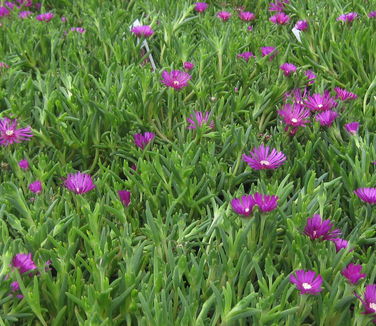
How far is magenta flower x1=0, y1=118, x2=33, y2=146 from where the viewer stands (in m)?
1.56

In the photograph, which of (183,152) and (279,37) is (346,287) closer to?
(183,152)

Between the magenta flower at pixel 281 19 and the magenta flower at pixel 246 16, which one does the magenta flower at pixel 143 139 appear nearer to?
the magenta flower at pixel 281 19

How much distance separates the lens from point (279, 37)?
2.27m

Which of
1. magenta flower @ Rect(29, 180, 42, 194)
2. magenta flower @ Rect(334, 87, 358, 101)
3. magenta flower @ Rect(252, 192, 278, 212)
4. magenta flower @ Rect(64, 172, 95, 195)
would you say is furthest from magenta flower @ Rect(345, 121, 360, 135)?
magenta flower @ Rect(29, 180, 42, 194)

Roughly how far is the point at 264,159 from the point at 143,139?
0.35 m

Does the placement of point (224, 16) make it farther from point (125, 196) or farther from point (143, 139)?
point (125, 196)

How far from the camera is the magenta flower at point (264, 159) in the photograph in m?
1.45

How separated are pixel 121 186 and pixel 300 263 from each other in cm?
50

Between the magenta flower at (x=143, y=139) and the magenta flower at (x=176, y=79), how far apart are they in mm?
222

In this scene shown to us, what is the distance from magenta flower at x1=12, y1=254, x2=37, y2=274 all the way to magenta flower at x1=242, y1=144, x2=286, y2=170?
0.56m

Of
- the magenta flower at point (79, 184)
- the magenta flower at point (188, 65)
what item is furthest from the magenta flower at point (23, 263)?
the magenta flower at point (188, 65)

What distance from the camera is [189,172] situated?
1413 millimetres

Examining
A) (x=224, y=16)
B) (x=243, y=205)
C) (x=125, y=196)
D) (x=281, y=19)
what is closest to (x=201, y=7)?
(x=224, y=16)

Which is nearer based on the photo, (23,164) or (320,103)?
(23,164)
